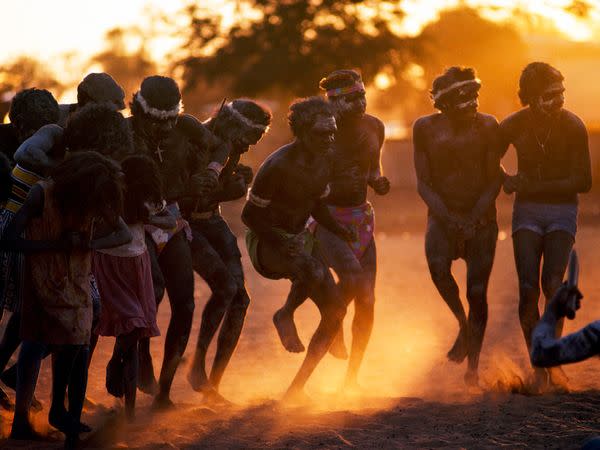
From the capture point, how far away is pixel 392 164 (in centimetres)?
4234

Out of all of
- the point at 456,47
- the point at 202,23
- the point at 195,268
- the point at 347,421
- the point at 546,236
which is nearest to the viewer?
the point at 347,421

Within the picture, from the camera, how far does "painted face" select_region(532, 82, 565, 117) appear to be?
30.6 ft

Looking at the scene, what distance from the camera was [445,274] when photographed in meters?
9.60

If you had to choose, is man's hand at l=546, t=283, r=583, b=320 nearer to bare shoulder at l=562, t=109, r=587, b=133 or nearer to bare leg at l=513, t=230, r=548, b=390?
bare leg at l=513, t=230, r=548, b=390

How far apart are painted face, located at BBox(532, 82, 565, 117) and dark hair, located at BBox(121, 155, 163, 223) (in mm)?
3201

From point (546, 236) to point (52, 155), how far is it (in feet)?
12.2

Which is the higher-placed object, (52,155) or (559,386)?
(52,155)

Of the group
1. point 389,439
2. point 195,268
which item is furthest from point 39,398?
point 389,439

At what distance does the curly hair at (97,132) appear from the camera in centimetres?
694

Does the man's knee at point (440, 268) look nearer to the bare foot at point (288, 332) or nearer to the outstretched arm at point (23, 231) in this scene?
the bare foot at point (288, 332)

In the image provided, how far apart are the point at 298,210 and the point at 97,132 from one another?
2098 millimetres

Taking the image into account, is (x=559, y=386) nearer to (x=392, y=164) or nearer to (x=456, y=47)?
(x=392, y=164)

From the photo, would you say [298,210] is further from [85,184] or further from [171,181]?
[85,184]

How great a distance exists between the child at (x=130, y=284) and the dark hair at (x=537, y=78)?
312 cm
